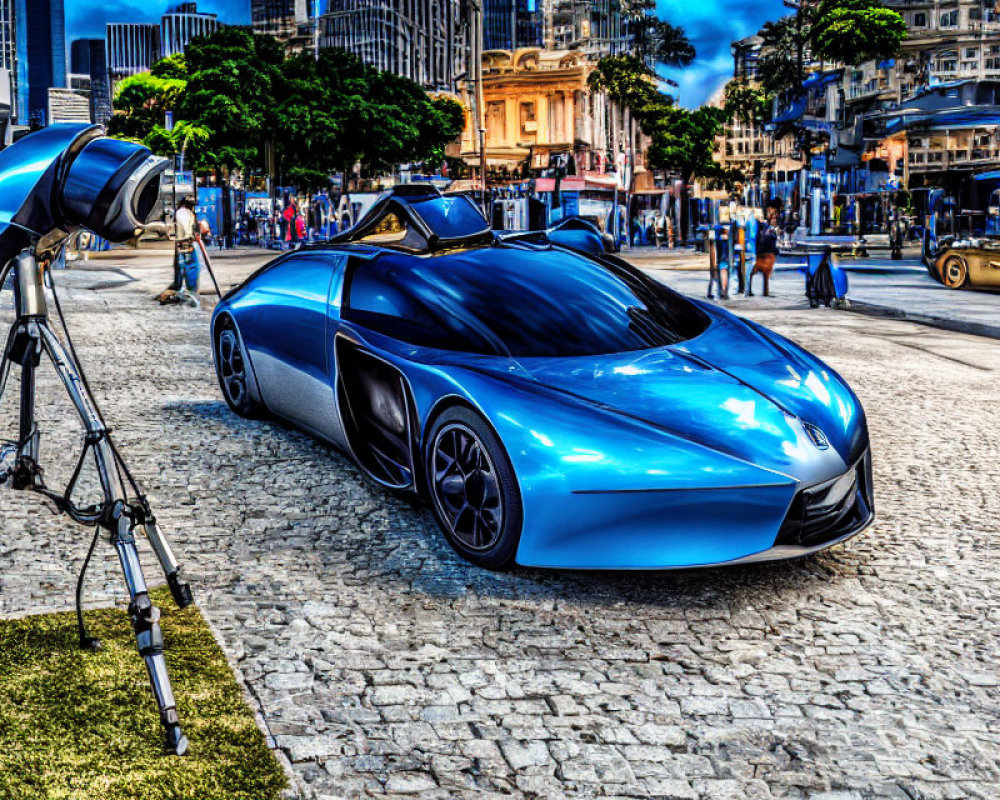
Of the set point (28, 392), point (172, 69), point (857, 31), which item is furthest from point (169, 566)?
point (857, 31)

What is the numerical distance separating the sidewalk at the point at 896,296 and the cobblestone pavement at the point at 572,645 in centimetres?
1032

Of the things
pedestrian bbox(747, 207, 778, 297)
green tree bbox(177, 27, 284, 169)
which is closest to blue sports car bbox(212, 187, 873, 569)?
pedestrian bbox(747, 207, 778, 297)

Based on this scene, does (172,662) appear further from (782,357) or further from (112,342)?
(112,342)

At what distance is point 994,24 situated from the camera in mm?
93125

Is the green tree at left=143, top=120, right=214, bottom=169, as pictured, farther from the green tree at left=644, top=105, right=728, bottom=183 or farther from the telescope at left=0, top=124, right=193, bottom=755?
the telescope at left=0, top=124, right=193, bottom=755

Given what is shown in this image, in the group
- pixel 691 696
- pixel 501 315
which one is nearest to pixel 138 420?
pixel 501 315

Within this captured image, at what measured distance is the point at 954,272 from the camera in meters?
A: 22.0

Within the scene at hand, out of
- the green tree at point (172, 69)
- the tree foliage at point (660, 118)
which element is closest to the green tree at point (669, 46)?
the tree foliage at point (660, 118)

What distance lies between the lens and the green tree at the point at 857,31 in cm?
7450

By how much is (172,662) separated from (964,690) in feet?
7.93

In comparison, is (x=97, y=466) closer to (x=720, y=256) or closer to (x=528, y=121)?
(x=720, y=256)

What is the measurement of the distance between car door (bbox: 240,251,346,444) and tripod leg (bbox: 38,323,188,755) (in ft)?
8.26

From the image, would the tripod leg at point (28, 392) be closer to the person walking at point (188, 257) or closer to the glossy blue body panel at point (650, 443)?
the glossy blue body panel at point (650, 443)

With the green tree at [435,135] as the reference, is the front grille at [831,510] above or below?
below
